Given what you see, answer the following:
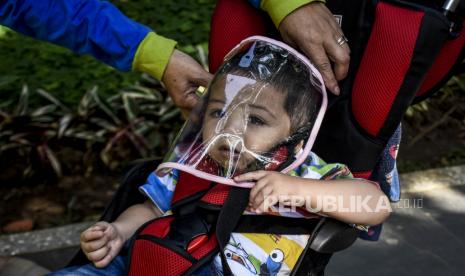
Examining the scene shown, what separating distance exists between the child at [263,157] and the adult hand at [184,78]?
0.19m

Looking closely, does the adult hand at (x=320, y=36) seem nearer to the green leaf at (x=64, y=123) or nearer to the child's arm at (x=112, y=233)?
the child's arm at (x=112, y=233)

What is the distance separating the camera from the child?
80.0 inches

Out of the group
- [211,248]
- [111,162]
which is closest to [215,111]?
[211,248]

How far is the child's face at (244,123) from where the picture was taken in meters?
2.04

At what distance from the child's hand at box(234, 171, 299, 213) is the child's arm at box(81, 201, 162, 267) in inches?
16.7

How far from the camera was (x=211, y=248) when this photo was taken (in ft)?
6.68

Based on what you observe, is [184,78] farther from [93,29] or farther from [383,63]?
[383,63]

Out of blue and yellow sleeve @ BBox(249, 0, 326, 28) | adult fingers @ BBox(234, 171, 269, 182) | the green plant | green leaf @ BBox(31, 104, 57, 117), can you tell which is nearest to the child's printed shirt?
adult fingers @ BBox(234, 171, 269, 182)

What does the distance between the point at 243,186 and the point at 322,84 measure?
0.40m

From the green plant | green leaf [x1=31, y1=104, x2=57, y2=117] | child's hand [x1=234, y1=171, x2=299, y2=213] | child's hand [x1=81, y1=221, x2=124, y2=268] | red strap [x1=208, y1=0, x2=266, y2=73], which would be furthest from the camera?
green leaf [x1=31, y1=104, x2=57, y2=117]

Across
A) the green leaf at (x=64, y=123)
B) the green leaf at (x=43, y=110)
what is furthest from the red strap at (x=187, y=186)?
the green leaf at (x=43, y=110)

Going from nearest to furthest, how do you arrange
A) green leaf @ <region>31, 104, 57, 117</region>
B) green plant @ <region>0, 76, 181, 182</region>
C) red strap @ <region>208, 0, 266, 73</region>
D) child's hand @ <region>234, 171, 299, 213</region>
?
1. child's hand @ <region>234, 171, 299, 213</region>
2. red strap @ <region>208, 0, 266, 73</region>
3. green plant @ <region>0, 76, 181, 182</region>
4. green leaf @ <region>31, 104, 57, 117</region>

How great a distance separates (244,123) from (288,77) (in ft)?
0.66

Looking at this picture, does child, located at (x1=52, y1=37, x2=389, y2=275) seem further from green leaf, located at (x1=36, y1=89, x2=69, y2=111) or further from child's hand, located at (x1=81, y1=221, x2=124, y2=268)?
green leaf, located at (x1=36, y1=89, x2=69, y2=111)
